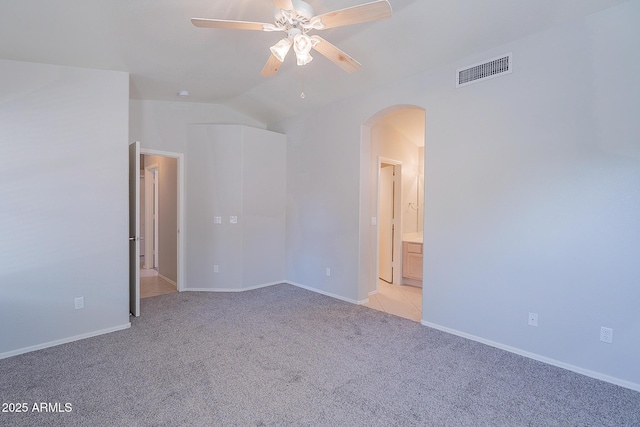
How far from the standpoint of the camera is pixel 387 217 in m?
5.58

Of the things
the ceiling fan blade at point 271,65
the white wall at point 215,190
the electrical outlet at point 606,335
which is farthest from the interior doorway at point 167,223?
the electrical outlet at point 606,335

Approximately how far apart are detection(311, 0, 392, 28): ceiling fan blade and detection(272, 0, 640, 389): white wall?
5.63 feet

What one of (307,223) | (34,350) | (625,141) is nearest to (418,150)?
(307,223)

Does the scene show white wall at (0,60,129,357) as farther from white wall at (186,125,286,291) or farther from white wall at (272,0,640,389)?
white wall at (272,0,640,389)

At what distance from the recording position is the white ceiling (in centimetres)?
242

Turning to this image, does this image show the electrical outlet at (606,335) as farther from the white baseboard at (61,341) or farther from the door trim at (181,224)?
the door trim at (181,224)

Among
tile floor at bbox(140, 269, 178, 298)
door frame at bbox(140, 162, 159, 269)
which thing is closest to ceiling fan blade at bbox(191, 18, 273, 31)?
tile floor at bbox(140, 269, 178, 298)

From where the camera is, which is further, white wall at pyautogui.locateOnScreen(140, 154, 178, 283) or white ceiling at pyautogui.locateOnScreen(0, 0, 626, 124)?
white wall at pyautogui.locateOnScreen(140, 154, 178, 283)

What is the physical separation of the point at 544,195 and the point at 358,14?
215 cm

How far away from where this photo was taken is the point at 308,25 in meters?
2.04

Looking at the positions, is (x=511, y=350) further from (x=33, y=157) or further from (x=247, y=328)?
(x=33, y=157)

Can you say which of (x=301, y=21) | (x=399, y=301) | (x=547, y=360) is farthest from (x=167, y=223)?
(x=547, y=360)

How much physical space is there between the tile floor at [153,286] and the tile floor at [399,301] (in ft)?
10.2

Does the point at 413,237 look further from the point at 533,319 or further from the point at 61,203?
the point at 61,203
